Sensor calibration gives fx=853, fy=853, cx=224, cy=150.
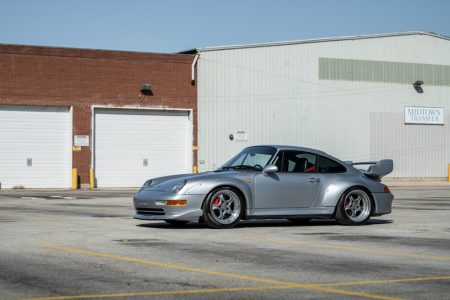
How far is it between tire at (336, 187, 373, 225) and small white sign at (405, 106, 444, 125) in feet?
126

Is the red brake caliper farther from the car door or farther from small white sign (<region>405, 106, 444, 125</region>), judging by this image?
small white sign (<region>405, 106, 444, 125</region>)

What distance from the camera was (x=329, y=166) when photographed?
1481cm

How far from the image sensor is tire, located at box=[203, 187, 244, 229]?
A: 13516 mm

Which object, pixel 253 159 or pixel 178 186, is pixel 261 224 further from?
pixel 178 186

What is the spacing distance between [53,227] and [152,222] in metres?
2.08

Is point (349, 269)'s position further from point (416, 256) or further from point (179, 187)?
point (179, 187)

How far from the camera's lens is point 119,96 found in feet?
144

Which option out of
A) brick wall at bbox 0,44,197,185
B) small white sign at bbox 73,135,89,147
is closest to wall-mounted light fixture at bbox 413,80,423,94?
brick wall at bbox 0,44,197,185

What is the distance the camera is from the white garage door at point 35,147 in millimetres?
41625

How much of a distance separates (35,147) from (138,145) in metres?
5.44

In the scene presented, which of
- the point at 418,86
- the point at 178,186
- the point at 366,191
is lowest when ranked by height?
the point at 366,191

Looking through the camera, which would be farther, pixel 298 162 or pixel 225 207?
pixel 298 162

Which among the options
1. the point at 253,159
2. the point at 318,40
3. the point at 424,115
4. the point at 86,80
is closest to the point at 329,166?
the point at 253,159

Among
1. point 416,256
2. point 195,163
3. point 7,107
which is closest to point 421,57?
point 195,163
